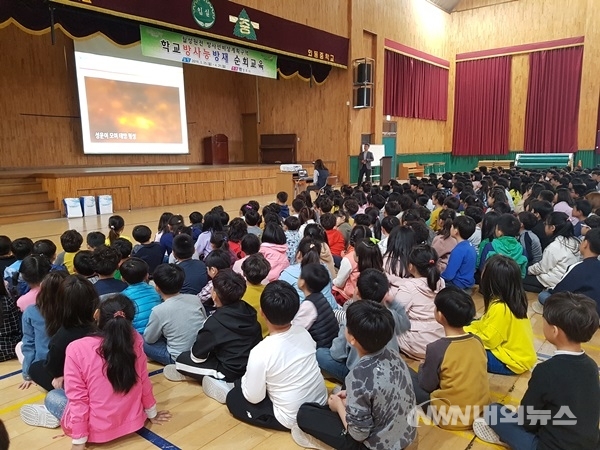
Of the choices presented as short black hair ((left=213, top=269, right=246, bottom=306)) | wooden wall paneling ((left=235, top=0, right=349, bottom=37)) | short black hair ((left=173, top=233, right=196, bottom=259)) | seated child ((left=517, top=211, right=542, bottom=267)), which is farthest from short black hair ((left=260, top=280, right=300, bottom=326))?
wooden wall paneling ((left=235, top=0, right=349, bottom=37))

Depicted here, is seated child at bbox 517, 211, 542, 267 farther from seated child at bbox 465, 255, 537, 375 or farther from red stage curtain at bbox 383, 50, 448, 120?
red stage curtain at bbox 383, 50, 448, 120

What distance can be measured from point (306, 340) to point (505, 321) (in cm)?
107

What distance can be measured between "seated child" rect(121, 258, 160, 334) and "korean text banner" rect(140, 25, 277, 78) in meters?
6.34

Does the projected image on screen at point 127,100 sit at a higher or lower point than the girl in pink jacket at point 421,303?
higher

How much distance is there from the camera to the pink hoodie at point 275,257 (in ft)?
10.1

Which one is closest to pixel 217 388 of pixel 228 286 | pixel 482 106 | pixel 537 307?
pixel 228 286

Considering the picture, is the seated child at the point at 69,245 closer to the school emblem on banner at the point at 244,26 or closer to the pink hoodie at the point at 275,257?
the pink hoodie at the point at 275,257

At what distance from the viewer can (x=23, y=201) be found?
6844 mm

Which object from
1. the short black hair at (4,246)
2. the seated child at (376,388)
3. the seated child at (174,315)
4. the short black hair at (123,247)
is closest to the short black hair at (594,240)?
the seated child at (376,388)

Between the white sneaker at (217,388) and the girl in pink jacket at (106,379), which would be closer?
the girl in pink jacket at (106,379)

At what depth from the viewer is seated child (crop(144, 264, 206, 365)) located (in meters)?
2.21

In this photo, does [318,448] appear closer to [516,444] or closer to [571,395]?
[516,444]

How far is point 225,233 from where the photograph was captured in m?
3.64

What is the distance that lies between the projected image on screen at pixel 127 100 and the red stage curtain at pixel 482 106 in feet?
31.6
